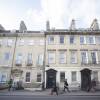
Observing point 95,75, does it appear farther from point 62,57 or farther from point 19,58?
point 19,58

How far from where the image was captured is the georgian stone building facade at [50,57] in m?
23.9

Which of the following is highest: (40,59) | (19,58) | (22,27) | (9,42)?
(22,27)

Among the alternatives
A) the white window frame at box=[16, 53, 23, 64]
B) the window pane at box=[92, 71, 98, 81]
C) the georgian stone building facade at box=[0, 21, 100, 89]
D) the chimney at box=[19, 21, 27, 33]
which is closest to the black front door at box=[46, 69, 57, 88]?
the georgian stone building facade at box=[0, 21, 100, 89]

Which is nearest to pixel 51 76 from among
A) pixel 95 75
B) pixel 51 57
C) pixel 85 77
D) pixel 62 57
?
pixel 51 57

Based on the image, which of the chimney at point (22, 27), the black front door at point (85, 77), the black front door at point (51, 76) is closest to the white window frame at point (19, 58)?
the chimney at point (22, 27)

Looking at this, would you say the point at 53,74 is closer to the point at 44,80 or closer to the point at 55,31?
the point at 44,80

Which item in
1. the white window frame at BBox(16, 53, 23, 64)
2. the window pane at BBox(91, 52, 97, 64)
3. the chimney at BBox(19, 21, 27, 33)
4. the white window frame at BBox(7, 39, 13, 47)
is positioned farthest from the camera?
the chimney at BBox(19, 21, 27, 33)

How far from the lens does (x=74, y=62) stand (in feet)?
80.4

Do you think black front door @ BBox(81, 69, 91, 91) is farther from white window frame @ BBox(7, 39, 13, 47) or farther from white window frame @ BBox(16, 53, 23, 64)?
white window frame @ BBox(7, 39, 13, 47)

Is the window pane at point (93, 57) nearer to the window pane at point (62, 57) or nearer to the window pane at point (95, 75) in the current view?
the window pane at point (95, 75)

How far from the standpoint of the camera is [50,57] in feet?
82.0

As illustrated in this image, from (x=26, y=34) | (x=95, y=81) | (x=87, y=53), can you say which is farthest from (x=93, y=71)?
(x=26, y=34)

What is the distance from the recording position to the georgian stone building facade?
23891 mm

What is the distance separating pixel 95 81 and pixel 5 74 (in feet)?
52.9
